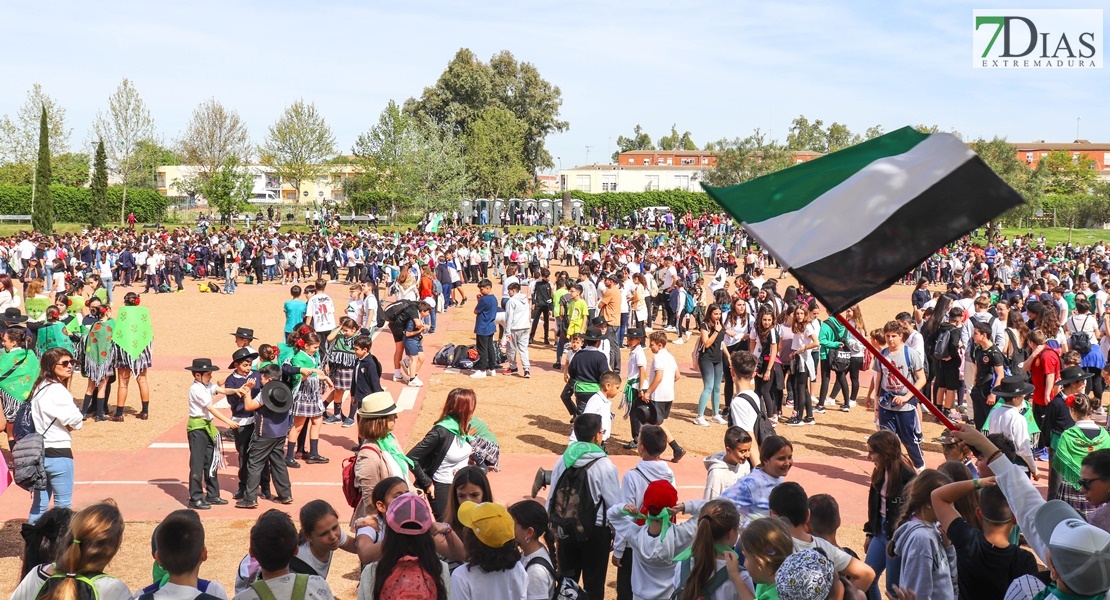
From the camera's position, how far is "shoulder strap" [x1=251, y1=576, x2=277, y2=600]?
13.5 ft

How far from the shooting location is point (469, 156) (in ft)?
228

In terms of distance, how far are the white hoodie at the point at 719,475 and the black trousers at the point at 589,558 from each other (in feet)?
2.28

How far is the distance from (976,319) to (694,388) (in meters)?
4.39

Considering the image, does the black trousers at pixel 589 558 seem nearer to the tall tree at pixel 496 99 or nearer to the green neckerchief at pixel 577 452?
the green neckerchief at pixel 577 452

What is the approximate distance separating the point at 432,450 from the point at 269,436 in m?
2.90

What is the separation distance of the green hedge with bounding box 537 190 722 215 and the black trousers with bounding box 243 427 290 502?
6312 centimetres

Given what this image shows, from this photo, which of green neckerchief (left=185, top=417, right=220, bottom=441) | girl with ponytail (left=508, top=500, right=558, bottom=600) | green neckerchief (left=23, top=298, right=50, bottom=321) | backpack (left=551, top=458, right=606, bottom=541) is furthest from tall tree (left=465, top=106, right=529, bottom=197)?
girl with ponytail (left=508, top=500, right=558, bottom=600)

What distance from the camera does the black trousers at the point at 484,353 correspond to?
16.0m

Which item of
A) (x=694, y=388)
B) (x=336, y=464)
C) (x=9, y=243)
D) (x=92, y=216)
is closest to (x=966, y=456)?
(x=336, y=464)

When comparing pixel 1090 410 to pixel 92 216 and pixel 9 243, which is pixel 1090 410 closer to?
pixel 9 243

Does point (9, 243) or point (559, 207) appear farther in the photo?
point (559, 207)

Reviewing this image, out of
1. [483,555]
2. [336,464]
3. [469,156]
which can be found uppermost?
[469,156]

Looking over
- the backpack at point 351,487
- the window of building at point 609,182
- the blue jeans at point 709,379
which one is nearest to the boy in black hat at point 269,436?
the backpack at point 351,487

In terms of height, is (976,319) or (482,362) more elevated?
(976,319)
